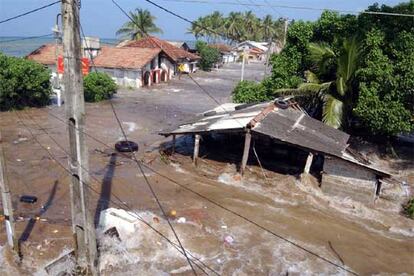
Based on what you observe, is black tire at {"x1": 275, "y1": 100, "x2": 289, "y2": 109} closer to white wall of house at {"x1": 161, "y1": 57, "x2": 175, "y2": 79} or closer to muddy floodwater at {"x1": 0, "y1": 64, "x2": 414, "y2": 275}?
muddy floodwater at {"x1": 0, "y1": 64, "x2": 414, "y2": 275}

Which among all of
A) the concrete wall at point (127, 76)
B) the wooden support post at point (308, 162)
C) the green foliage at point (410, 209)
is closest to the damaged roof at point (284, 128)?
the wooden support post at point (308, 162)

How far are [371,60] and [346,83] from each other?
1.51 metres

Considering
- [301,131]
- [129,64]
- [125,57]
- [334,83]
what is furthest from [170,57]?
[301,131]

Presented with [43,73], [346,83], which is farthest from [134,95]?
[346,83]

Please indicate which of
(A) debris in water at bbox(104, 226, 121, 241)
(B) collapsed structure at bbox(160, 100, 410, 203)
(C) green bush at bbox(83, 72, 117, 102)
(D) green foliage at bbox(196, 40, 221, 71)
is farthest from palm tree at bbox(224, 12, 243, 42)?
(A) debris in water at bbox(104, 226, 121, 241)

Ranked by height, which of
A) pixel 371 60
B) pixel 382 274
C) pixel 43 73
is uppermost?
pixel 371 60

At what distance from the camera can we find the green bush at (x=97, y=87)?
30609mm

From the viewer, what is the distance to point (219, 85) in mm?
45250

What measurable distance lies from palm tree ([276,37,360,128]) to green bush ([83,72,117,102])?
1603 cm

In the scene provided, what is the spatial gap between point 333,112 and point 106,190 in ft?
33.6

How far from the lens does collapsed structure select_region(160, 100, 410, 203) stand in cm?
1451

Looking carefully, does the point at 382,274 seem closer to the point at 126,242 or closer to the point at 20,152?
the point at 126,242

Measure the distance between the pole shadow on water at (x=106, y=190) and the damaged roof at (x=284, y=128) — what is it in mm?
2672

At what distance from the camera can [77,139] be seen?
7637mm
